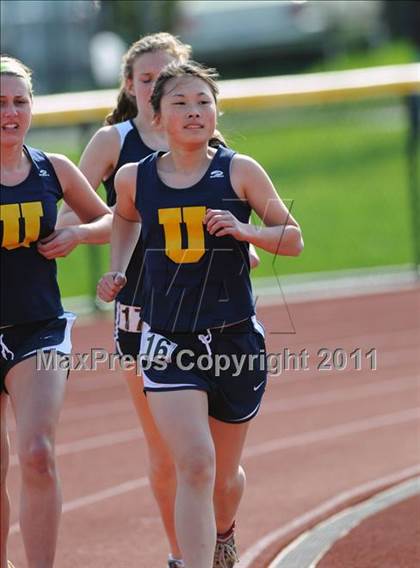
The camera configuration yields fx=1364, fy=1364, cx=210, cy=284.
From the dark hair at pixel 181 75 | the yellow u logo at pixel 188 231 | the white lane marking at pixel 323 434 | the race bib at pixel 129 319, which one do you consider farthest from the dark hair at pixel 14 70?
the white lane marking at pixel 323 434

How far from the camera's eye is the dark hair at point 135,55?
5.73 m

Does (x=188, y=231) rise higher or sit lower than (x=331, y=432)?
higher

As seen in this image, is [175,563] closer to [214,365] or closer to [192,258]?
[214,365]

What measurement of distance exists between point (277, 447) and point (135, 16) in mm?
33146

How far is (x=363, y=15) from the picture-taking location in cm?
4794

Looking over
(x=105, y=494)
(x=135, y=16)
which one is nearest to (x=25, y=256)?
(x=105, y=494)

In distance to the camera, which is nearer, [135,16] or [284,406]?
[284,406]

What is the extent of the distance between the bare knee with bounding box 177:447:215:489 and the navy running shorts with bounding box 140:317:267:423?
26 centimetres

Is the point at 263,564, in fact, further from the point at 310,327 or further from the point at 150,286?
the point at 310,327

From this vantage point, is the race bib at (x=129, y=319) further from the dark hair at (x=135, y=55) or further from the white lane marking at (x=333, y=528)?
the white lane marking at (x=333, y=528)

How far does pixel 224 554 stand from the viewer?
539 centimetres

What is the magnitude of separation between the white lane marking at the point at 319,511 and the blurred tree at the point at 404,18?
1545 inches

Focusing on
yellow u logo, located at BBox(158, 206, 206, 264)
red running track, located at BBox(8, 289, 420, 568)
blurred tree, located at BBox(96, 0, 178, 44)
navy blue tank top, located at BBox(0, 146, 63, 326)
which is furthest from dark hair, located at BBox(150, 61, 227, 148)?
blurred tree, located at BBox(96, 0, 178, 44)

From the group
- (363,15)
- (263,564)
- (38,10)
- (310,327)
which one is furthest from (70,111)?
(363,15)
